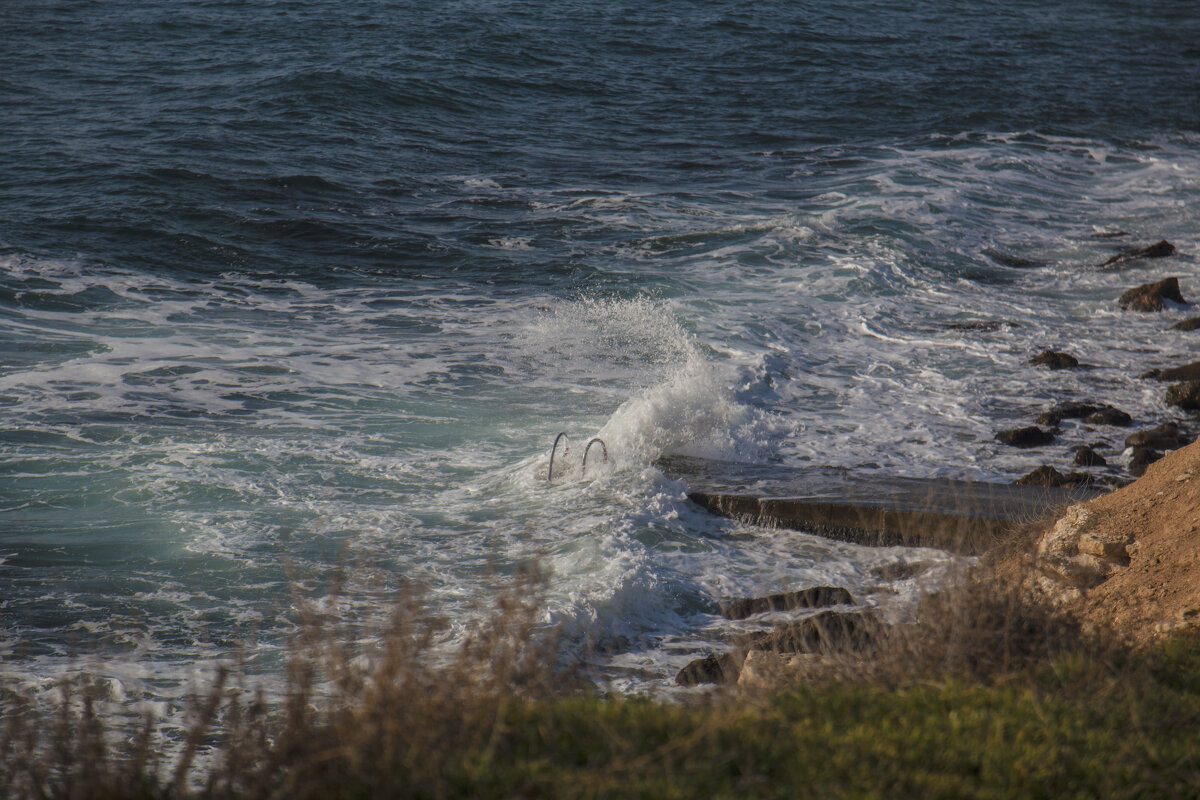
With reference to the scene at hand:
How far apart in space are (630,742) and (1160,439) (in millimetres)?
8569

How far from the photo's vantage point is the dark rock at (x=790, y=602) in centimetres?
689

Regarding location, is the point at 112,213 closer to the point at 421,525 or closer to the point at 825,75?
the point at 421,525

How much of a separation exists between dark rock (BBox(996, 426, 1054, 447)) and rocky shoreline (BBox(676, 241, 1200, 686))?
413mm

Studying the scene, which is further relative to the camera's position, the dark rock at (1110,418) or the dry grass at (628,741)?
the dark rock at (1110,418)

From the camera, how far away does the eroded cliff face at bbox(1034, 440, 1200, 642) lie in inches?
226

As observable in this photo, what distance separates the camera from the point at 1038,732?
139 inches

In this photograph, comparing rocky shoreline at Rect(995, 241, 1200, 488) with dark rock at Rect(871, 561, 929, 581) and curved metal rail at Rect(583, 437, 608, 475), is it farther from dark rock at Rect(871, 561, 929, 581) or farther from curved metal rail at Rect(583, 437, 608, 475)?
curved metal rail at Rect(583, 437, 608, 475)

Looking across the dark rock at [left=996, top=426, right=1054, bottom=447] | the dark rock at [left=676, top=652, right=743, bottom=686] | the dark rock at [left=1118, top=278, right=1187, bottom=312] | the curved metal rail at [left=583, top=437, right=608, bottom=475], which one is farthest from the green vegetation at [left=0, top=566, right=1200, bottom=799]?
the dark rock at [left=1118, top=278, right=1187, bottom=312]

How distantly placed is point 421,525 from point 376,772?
5260mm

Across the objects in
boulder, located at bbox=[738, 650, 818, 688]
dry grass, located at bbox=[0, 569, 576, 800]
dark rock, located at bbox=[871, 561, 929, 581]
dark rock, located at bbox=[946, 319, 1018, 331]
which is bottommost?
dark rock, located at bbox=[871, 561, 929, 581]

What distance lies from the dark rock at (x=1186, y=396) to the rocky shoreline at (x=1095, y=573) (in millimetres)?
1650

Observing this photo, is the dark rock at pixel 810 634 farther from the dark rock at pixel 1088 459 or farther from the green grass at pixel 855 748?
the dark rock at pixel 1088 459

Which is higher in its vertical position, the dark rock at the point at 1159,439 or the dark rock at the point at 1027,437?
the dark rock at the point at 1159,439

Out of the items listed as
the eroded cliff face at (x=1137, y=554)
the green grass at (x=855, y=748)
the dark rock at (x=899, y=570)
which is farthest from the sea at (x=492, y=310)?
the eroded cliff face at (x=1137, y=554)
